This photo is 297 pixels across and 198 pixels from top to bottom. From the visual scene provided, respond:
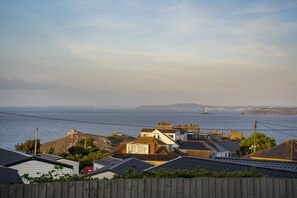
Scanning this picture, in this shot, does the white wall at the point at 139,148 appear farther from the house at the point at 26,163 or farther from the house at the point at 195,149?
the house at the point at 26,163

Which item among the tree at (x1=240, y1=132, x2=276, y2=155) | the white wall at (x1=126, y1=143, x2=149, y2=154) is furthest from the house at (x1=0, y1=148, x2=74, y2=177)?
the tree at (x1=240, y1=132, x2=276, y2=155)

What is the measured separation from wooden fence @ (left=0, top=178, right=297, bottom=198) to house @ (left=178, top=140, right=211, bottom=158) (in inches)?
1668

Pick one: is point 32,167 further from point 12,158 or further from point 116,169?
point 116,169

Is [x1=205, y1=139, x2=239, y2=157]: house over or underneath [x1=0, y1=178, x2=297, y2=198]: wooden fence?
underneath

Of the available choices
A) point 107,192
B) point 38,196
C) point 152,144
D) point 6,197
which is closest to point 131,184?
point 107,192

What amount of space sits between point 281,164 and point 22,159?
12.0 metres

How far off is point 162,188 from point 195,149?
47409 millimetres

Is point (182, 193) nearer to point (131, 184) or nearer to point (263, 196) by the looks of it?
point (131, 184)

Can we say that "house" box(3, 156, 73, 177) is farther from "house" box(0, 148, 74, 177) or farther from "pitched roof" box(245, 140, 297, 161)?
"pitched roof" box(245, 140, 297, 161)

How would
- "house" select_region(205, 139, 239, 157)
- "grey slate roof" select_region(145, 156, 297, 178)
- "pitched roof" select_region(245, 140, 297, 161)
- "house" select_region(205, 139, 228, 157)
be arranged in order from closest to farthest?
"grey slate roof" select_region(145, 156, 297, 178), "pitched roof" select_region(245, 140, 297, 161), "house" select_region(205, 139, 228, 157), "house" select_region(205, 139, 239, 157)

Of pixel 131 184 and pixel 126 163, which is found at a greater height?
pixel 131 184

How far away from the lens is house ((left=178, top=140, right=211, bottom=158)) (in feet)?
166

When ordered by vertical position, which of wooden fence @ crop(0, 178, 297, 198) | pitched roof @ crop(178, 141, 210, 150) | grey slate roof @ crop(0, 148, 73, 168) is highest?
wooden fence @ crop(0, 178, 297, 198)

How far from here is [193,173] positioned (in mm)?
7809
